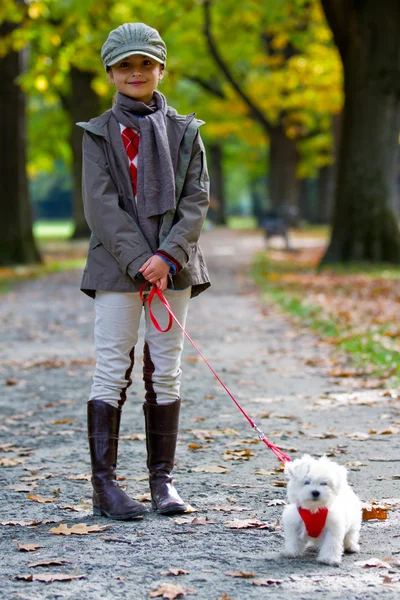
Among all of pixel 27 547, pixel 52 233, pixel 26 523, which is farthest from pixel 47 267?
pixel 52 233

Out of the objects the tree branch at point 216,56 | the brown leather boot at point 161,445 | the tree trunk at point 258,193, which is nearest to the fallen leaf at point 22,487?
the brown leather boot at point 161,445

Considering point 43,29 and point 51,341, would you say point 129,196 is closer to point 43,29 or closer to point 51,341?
point 51,341

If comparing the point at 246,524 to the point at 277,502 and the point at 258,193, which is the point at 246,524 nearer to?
the point at 277,502

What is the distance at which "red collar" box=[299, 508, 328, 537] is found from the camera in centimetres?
376

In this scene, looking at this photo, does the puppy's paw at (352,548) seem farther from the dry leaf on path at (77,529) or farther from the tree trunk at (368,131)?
the tree trunk at (368,131)

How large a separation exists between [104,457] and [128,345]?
20.5 inches

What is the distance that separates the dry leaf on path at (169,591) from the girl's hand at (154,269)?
4.50 ft

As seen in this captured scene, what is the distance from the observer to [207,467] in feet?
17.7

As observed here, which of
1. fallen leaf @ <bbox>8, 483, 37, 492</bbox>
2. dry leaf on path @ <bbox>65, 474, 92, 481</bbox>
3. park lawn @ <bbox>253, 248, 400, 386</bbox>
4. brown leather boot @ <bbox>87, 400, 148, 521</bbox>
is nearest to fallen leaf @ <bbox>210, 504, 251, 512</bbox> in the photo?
brown leather boot @ <bbox>87, 400, 148, 521</bbox>

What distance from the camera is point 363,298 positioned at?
14.1 metres

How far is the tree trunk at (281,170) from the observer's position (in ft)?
120

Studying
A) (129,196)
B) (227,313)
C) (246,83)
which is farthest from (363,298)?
(246,83)

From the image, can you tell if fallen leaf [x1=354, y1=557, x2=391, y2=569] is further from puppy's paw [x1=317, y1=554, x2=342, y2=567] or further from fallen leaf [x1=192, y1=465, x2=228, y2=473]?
fallen leaf [x1=192, y1=465, x2=228, y2=473]

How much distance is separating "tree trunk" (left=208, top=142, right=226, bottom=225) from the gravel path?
1636 inches
